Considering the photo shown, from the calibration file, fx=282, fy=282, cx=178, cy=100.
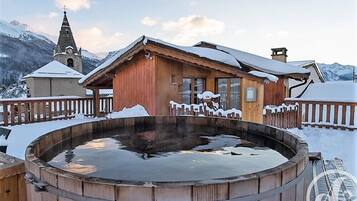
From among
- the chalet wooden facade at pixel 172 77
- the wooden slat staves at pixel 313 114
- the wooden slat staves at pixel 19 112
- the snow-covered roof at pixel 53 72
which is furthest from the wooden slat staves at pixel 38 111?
the snow-covered roof at pixel 53 72

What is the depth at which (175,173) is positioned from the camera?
1.73m

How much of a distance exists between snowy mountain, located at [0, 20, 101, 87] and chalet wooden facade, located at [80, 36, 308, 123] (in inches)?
769

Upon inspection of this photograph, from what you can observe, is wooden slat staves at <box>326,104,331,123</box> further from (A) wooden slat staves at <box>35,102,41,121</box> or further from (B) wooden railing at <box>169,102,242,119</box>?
(A) wooden slat staves at <box>35,102,41,121</box>

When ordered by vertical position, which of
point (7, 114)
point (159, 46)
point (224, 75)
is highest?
point (159, 46)

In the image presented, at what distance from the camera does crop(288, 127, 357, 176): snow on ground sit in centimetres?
534

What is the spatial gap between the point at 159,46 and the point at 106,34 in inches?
221

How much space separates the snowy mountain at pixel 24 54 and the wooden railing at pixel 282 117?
23940mm

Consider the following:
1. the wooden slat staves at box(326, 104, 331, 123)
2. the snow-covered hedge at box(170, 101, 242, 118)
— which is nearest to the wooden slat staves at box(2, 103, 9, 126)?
the snow-covered hedge at box(170, 101, 242, 118)

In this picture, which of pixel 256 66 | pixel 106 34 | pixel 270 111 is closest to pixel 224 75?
pixel 256 66

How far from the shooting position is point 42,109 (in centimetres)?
935

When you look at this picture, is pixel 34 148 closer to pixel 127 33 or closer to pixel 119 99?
pixel 119 99

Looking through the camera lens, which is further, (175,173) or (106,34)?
(106,34)

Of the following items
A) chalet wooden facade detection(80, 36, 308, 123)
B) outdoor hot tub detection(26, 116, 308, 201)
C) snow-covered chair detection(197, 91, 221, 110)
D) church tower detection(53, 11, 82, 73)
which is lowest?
outdoor hot tub detection(26, 116, 308, 201)

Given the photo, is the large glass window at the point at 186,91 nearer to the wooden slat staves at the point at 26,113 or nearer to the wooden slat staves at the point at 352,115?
the wooden slat staves at the point at 352,115
